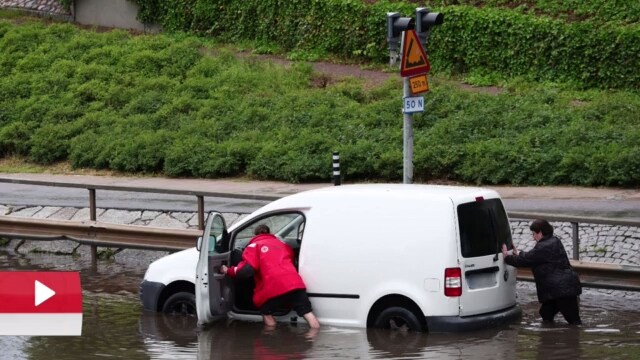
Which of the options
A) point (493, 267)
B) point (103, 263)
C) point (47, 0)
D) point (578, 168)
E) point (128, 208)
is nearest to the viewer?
point (493, 267)

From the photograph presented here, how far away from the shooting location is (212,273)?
1283 centimetres

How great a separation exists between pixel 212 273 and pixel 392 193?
2.06m

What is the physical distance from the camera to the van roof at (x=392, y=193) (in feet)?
40.4

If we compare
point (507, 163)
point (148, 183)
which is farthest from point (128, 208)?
point (507, 163)

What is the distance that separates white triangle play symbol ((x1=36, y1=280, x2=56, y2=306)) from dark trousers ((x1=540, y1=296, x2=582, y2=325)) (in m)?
5.29

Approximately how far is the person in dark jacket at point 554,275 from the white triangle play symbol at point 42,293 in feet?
15.9

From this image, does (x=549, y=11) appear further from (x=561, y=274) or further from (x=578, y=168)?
(x=561, y=274)

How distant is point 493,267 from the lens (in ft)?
41.1

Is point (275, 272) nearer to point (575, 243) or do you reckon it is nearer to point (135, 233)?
point (575, 243)

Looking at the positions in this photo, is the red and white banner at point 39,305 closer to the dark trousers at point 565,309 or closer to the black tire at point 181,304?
the black tire at point 181,304

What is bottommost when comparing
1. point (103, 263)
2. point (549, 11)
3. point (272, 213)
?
point (103, 263)

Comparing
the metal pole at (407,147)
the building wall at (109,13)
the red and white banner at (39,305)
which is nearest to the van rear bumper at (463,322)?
the red and white banner at (39,305)

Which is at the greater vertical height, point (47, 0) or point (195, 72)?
point (47, 0)

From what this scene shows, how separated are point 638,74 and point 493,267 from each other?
17.0 m
